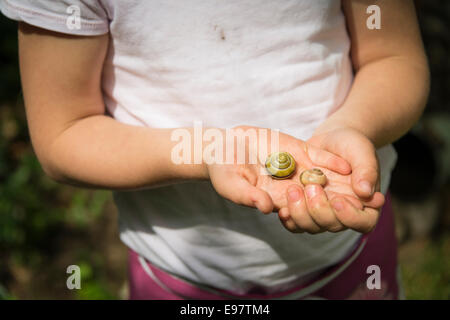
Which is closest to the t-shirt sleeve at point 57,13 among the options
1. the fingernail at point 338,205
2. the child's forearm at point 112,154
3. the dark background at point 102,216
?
the child's forearm at point 112,154

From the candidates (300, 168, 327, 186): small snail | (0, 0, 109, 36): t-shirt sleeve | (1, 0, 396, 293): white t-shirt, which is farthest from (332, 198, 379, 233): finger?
(0, 0, 109, 36): t-shirt sleeve

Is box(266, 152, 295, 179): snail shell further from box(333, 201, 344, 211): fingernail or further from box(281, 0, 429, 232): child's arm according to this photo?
box(333, 201, 344, 211): fingernail

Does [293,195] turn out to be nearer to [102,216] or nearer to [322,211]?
[322,211]

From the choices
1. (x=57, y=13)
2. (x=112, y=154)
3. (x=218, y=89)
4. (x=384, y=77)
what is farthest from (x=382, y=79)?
(x=57, y=13)

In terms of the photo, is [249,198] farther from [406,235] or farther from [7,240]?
[406,235]

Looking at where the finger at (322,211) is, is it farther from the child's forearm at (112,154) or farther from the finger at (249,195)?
the child's forearm at (112,154)

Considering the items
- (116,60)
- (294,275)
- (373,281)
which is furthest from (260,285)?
(116,60)
